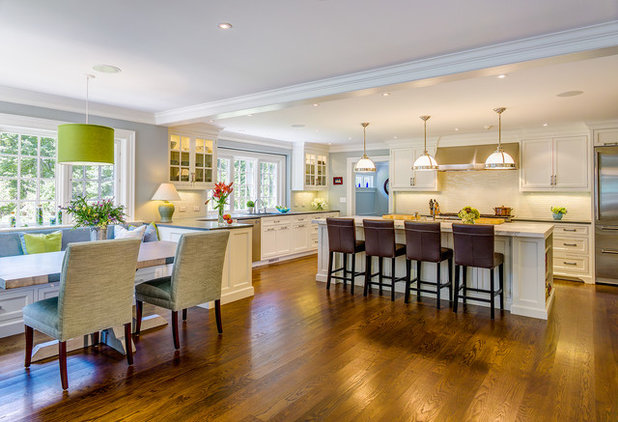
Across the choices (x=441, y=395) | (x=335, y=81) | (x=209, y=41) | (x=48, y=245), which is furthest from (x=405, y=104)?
(x=48, y=245)

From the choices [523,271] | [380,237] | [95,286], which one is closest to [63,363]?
[95,286]

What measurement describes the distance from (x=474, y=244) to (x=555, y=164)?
3.26 meters

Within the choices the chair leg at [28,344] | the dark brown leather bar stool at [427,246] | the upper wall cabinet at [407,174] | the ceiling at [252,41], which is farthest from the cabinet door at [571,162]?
the chair leg at [28,344]

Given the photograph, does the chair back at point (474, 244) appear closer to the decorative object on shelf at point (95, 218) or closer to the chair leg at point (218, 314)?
the chair leg at point (218, 314)

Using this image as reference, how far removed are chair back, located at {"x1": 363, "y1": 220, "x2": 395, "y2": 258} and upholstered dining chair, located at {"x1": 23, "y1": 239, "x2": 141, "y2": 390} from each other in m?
2.72

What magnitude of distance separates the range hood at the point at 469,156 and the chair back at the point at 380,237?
254cm

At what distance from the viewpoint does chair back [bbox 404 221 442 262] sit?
4137mm

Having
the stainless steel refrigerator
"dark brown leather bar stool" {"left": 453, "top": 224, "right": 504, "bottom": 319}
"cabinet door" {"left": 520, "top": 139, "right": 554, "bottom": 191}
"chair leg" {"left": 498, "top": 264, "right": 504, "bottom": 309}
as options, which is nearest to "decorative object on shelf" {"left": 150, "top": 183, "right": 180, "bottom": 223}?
"dark brown leather bar stool" {"left": 453, "top": 224, "right": 504, "bottom": 319}

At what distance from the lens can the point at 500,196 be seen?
676 cm

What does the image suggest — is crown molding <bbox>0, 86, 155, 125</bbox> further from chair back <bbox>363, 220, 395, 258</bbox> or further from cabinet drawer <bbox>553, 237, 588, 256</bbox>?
cabinet drawer <bbox>553, 237, 588, 256</bbox>

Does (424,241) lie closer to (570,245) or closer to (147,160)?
(570,245)

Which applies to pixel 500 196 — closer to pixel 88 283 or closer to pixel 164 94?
pixel 164 94

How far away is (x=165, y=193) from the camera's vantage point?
209 inches

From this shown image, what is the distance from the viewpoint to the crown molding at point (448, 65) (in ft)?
8.59
